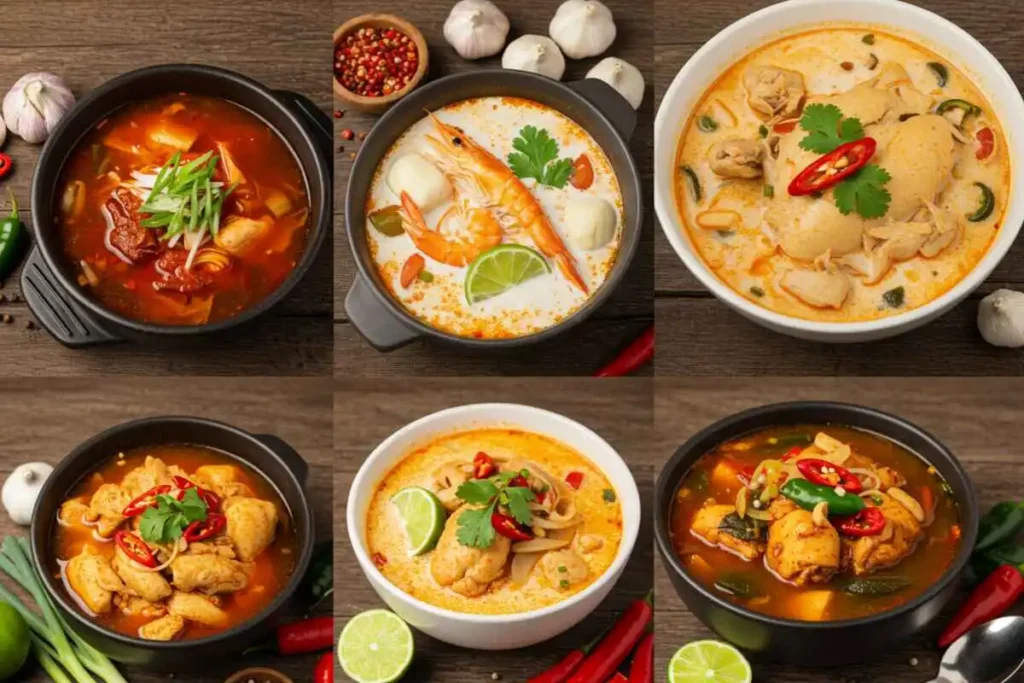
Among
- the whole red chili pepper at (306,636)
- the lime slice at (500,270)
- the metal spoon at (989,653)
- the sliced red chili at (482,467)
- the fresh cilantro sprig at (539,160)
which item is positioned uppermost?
the fresh cilantro sprig at (539,160)

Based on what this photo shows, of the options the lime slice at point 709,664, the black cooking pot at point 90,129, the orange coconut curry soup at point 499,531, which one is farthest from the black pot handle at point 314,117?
the lime slice at point 709,664

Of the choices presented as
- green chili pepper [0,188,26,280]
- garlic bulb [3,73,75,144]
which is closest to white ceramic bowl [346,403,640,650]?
green chili pepper [0,188,26,280]

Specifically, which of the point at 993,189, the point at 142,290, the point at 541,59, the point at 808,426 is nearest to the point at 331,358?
the point at 142,290

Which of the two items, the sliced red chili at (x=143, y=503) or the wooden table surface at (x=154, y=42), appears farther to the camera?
the wooden table surface at (x=154, y=42)

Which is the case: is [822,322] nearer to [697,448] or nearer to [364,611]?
[697,448]

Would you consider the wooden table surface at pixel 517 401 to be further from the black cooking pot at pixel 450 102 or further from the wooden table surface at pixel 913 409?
the black cooking pot at pixel 450 102

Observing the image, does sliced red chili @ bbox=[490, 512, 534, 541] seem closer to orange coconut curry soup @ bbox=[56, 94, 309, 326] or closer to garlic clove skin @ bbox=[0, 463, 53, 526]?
orange coconut curry soup @ bbox=[56, 94, 309, 326]

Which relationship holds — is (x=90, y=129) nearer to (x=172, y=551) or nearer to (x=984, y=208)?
(x=172, y=551)

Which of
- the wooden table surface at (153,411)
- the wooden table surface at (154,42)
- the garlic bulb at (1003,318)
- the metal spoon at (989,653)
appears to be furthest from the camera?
the wooden table surface at (154,42)
